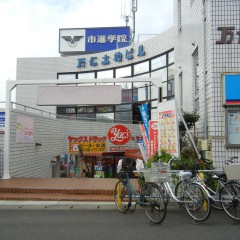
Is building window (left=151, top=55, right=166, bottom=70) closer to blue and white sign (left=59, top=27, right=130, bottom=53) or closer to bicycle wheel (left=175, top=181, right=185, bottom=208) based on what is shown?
blue and white sign (left=59, top=27, right=130, bottom=53)

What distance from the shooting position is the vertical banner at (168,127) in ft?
29.6

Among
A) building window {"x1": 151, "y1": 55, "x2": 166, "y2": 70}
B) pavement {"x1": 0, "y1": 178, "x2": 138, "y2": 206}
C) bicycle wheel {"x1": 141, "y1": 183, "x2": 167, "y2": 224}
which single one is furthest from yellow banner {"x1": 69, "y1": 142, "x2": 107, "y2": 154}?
bicycle wheel {"x1": 141, "y1": 183, "x2": 167, "y2": 224}

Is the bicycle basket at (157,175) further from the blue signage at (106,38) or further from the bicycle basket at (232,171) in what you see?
the blue signage at (106,38)

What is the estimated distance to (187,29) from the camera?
1266cm

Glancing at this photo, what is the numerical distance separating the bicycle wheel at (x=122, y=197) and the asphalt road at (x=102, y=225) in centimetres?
16

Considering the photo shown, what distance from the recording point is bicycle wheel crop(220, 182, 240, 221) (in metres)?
6.14

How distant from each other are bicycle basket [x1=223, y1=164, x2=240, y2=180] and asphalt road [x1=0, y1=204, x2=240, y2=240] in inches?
31.0

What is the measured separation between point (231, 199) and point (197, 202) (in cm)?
65

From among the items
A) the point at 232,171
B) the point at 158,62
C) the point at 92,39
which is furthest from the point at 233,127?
the point at 92,39

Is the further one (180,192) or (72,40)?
(72,40)

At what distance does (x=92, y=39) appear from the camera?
30562 millimetres

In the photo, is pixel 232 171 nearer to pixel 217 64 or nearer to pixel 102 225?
pixel 102 225

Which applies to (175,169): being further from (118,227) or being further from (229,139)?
(118,227)

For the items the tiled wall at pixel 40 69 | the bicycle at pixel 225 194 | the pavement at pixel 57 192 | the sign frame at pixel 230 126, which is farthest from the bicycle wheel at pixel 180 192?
the tiled wall at pixel 40 69
